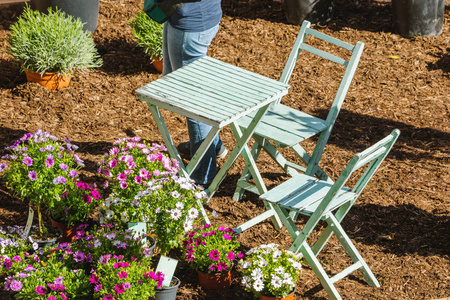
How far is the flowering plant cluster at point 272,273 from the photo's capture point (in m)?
3.43

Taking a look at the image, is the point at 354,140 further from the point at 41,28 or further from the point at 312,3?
the point at 41,28

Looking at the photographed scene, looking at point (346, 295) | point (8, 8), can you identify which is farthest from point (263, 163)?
point (8, 8)

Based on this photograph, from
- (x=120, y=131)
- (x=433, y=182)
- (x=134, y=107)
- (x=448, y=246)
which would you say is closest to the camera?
(x=448, y=246)

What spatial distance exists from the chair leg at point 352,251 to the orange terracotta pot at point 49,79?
3.30 metres

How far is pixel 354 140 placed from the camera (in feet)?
18.1

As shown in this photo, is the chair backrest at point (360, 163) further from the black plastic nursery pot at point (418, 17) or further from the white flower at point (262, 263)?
the black plastic nursery pot at point (418, 17)

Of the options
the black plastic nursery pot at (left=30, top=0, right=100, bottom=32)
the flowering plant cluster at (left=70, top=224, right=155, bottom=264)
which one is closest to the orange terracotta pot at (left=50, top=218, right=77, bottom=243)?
the flowering plant cluster at (left=70, top=224, right=155, bottom=264)

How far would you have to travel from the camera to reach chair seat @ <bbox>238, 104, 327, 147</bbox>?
412cm

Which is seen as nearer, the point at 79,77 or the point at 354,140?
the point at 354,140

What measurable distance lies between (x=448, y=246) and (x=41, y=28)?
406 centimetres

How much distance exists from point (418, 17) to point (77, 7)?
389 cm

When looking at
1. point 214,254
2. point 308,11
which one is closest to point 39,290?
point 214,254

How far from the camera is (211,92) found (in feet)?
12.6

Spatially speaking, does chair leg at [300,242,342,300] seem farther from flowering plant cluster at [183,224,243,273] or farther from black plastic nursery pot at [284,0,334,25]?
black plastic nursery pot at [284,0,334,25]
